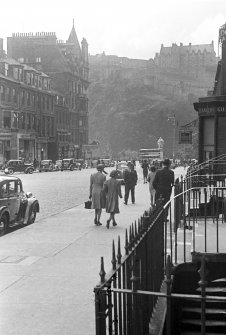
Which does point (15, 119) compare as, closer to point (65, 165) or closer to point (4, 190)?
point (65, 165)

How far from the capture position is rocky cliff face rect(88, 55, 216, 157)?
154375mm

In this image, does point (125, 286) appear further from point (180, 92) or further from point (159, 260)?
point (180, 92)

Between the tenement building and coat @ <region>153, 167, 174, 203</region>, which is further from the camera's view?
the tenement building

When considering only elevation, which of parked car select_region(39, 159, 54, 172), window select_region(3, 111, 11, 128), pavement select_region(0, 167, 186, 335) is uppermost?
window select_region(3, 111, 11, 128)

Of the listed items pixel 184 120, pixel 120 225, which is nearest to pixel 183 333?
pixel 120 225

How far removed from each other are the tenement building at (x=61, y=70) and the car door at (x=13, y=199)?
203 ft

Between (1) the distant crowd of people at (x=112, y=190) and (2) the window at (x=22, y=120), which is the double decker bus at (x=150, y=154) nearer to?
(2) the window at (x=22, y=120)

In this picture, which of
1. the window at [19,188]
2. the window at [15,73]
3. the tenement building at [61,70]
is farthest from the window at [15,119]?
the window at [19,188]

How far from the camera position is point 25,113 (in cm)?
6475

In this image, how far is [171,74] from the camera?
539 feet

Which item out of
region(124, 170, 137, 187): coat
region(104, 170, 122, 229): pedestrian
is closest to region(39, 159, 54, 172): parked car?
region(124, 170, 137, 187): coat

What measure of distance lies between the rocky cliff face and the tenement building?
205 feet

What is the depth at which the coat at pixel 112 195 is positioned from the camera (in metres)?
14.4

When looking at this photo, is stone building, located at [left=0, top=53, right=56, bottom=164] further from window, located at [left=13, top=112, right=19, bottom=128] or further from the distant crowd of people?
the distant crowd of people
